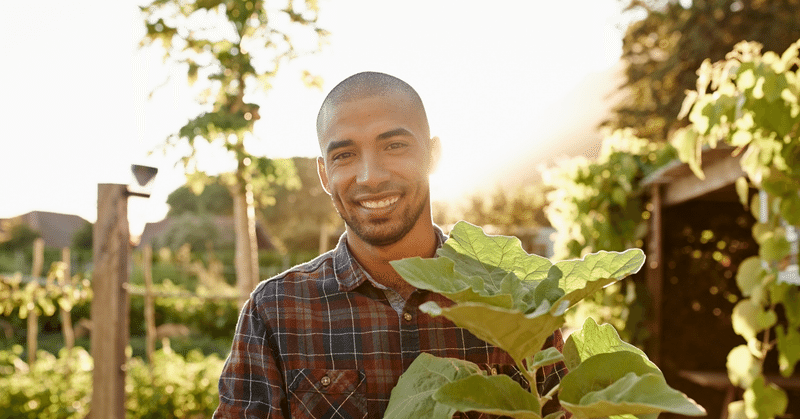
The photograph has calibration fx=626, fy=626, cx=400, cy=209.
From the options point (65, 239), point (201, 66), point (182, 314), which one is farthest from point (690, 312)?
point (65, 239)

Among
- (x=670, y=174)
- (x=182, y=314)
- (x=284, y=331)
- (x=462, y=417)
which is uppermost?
(x=670, y=174)

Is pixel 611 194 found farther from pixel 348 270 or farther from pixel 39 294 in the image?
pixel 39 294

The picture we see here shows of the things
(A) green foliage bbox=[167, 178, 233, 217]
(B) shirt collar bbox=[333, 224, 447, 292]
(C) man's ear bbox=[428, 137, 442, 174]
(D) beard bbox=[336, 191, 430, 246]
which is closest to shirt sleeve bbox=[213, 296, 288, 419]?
(B) shirt collar bbox=[333, 224, 447, 292]

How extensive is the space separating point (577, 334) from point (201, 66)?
4.27 metres

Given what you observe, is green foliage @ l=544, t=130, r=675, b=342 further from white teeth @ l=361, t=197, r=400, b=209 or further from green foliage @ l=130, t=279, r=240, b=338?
green foliage @ l=130, t=279, r=240, b=338

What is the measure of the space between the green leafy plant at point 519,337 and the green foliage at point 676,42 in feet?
37.6

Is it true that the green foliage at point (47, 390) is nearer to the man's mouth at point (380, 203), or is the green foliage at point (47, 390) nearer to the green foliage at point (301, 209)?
the man's mouth at point (380, 203)

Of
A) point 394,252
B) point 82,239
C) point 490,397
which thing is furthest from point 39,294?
point 82,239

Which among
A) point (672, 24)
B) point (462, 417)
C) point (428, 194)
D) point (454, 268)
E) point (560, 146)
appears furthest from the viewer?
point (560, 146)

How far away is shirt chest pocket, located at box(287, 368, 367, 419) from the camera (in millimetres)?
1227

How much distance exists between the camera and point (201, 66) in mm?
4527

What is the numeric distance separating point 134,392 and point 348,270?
17.0 feet

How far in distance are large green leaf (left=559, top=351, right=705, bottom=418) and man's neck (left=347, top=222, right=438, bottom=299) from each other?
2.01ft

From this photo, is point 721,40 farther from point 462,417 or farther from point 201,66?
point 462,417
